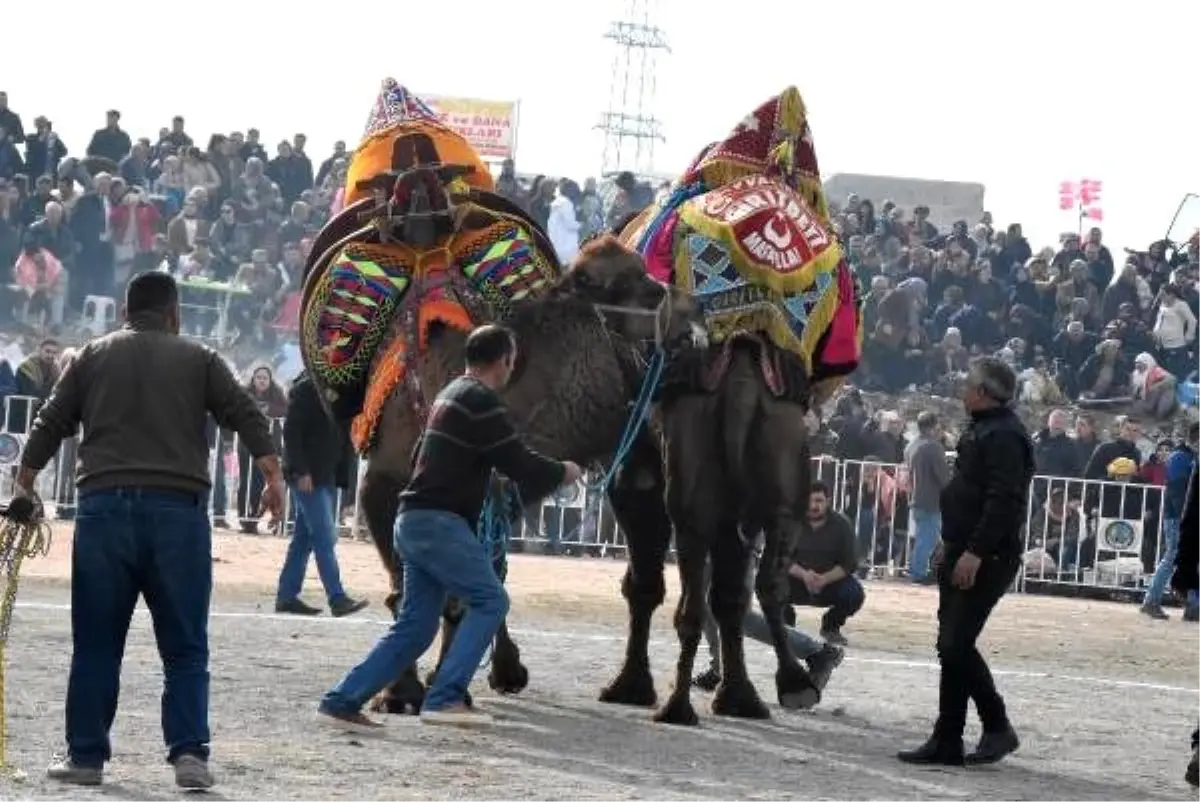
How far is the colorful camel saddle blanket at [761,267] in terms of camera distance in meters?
13.5

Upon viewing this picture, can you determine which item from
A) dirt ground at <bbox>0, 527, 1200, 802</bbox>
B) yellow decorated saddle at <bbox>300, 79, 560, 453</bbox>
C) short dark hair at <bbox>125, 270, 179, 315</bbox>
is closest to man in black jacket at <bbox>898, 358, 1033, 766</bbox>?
dirt ground at <bbox>0, 527, 1200, 802</bbox>

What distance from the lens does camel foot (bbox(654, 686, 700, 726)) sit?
12750mm

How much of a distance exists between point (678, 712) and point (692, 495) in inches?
42.9

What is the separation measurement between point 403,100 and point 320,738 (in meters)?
4.99

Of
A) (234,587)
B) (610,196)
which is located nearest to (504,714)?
(234,587)

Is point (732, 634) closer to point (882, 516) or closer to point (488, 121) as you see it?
point (882, 516)

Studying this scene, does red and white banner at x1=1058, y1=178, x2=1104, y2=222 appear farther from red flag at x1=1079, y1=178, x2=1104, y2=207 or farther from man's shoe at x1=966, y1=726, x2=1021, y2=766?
man's shoe at x1=966, y1=726, x2=1021, y2=766

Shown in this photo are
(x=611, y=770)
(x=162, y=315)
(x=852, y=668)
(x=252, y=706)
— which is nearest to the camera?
(x=162, y=315)

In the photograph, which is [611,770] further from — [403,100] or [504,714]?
[403,100]

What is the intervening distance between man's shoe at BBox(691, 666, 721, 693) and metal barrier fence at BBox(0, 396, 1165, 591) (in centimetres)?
1219

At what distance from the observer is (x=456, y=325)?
42.5 feet

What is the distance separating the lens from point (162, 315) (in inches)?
396

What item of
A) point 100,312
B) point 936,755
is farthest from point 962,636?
point 100,312

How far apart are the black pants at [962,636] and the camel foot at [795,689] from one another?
184 centimetres
